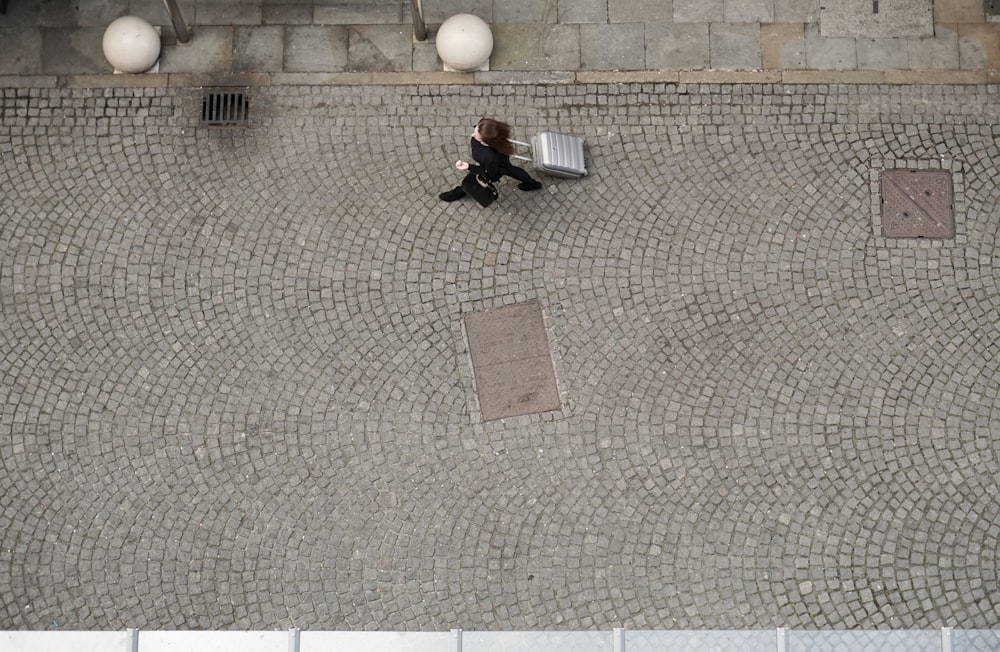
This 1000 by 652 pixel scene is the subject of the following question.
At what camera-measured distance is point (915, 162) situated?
38.0 ft

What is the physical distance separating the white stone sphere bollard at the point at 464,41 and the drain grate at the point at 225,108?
82.3 inches

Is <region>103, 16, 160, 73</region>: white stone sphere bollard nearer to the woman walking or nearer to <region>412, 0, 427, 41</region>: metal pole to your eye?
<region>412, 0, 427, 41</region>: metal pole

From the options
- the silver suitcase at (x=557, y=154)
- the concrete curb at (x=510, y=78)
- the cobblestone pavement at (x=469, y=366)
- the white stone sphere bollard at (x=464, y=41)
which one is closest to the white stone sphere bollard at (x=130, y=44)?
the concrete curb at (x=510, y=78)

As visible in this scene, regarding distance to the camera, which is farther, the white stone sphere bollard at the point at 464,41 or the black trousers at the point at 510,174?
the white stone sphere bollard at the point at 464,41

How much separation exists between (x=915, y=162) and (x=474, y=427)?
17.0 ft

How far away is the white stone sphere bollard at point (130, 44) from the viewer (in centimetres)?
1158

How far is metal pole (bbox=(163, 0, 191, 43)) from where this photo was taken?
37.6ft

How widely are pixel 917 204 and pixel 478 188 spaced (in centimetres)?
439

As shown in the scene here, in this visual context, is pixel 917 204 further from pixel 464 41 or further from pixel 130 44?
pixel 130 44

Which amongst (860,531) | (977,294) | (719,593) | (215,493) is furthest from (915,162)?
(215,493)

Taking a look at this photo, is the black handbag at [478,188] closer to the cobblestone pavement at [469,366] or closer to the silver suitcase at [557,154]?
the cobblestone pavement at [469,366]

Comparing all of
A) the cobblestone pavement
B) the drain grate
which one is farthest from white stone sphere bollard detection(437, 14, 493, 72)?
the drain grate

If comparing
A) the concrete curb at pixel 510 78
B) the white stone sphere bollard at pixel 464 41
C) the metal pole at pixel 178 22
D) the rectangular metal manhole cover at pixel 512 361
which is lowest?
the rectangular metal manhole cover at pixel 512 361

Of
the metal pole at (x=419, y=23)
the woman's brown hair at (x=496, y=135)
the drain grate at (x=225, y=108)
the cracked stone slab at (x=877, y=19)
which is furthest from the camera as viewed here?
the cracked stone slab at (x=877, y=19)
